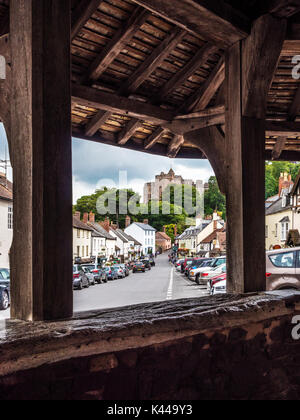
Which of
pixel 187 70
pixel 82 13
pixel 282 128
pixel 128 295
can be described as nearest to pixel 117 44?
pixel 82 13

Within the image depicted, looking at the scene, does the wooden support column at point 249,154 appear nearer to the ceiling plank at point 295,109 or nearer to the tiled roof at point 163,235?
the ceiling plank at point 295,109

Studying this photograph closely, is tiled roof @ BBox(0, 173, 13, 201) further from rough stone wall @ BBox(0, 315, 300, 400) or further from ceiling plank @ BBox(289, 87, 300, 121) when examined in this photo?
rough stone wall @ BBox(0, 315, 300, 400)

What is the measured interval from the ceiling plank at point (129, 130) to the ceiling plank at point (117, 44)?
1048mm

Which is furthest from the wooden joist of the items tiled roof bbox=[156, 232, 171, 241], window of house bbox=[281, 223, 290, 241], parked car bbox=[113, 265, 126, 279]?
tiled roof bbox=[156, 232, 171, 241]

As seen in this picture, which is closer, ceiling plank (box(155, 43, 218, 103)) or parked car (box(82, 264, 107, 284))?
ceiling plank (box(155, 43, 218, 103))

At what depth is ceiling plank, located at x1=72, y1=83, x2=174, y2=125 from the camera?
14.6ft

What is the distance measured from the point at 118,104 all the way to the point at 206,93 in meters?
1.22

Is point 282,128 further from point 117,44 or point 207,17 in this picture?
point 207,17

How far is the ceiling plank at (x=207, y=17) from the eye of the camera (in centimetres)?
278

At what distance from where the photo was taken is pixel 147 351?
204 cm

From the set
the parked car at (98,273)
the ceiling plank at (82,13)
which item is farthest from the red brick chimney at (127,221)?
the ceiling plank at (82,13)

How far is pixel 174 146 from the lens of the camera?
6070 mm

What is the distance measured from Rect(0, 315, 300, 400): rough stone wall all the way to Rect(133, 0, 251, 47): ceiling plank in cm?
229
